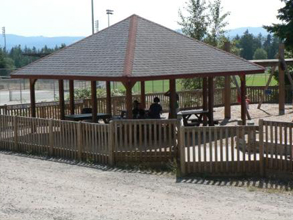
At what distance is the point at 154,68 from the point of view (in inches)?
679

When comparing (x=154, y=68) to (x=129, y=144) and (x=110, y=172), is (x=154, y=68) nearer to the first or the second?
(x=129, y=144)

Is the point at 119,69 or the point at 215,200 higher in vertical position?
the point at 119,69

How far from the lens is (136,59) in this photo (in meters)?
17.5

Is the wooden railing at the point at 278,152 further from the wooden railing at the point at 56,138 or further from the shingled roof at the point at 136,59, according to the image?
the shingled roof at the point at 136,59

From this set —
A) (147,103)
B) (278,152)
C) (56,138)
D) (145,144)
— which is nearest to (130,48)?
Result: (56,138)

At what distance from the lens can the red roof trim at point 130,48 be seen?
54.8 feet

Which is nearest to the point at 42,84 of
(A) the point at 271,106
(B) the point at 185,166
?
(A) the point at 271,106

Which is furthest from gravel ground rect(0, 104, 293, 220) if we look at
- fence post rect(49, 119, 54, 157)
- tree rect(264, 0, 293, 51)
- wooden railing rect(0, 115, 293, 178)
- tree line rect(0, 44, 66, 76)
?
tree line rect(0, 44, 66, 76)

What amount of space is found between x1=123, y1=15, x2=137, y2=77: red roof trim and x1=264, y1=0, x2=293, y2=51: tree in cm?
1072

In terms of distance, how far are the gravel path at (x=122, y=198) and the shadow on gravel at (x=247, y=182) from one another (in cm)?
27

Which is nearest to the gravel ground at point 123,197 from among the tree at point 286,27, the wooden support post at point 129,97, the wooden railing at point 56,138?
the wooden railing at point 56,138

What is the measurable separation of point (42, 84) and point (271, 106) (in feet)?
141

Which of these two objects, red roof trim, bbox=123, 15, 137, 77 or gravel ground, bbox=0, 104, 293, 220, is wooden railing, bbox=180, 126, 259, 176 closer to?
gravel ground, bbox=0, 104, 293, 220

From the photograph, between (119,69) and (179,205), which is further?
(119,69)
